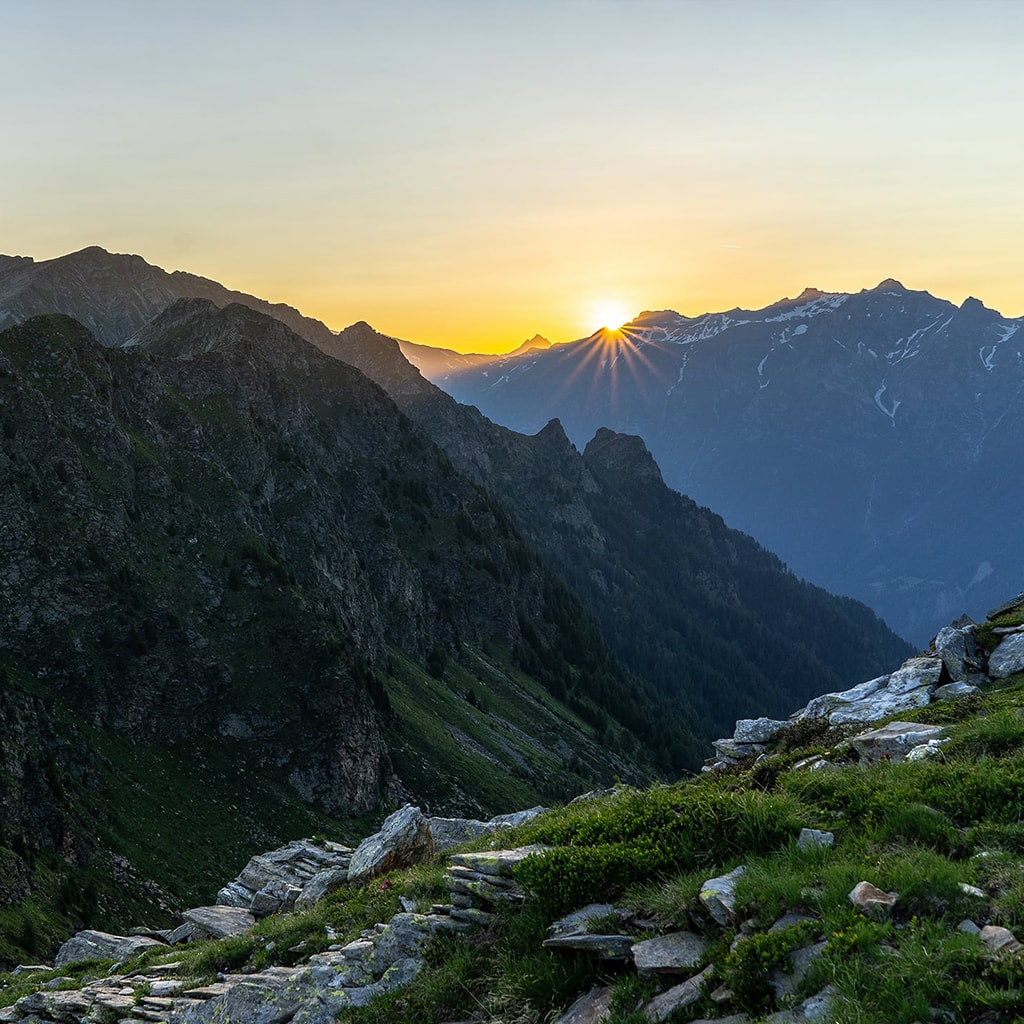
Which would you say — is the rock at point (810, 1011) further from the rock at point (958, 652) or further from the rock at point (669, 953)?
the rock at point (958, 652)

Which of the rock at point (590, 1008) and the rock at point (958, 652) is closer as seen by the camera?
the rock at point (590, 1008)

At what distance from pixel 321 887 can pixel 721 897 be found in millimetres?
16193

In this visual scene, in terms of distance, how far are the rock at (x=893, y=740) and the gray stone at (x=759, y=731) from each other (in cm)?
614

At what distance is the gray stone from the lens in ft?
84.7

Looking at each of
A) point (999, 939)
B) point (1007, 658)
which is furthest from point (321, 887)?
point (1007, 658)

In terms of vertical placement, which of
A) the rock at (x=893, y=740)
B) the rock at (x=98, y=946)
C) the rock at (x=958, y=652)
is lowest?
the rock at (x=98, y=946)

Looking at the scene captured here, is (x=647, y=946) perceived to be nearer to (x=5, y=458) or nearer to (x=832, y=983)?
(x=832, y=983)

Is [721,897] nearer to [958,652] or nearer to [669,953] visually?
[669,953]

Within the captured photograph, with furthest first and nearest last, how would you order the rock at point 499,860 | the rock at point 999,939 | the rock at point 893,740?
the rock at point 893,740 < the rock at point 499,860 < the rock at point 999,939

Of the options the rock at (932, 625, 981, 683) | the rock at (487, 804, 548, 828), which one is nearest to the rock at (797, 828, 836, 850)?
the rock at (932, 625, 981, 683)

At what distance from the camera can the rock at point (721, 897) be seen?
1070 cm

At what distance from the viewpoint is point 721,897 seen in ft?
35.9

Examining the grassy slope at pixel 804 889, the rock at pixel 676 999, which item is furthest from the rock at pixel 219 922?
the rock at pixel 676 999

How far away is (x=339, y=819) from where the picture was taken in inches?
4072
